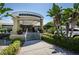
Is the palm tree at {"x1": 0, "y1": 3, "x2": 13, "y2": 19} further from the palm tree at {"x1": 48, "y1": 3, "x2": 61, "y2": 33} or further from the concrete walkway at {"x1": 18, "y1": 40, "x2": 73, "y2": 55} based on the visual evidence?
the palm tree at {"x1": 48, "y1": 3, "x2": 61, "y2": 33}

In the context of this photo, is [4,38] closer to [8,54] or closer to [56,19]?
[8,54]

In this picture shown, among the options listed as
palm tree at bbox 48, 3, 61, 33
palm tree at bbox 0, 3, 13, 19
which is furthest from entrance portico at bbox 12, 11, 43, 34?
palm tree at bbox 48, 3, 61, 33

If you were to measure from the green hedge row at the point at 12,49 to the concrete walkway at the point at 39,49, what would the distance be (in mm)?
132

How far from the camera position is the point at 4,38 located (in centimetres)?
710

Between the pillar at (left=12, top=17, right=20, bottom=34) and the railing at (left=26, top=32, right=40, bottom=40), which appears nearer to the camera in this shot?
the pillar at (left=12, top=17, right=20, bottom=34)

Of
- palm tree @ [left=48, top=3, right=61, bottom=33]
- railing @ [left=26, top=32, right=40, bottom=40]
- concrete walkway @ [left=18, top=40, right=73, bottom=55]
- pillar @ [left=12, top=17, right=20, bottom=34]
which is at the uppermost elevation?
palm tree @ [left=48, top=3, right=61, bottom=33]

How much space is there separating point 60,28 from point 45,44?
1.85 ft

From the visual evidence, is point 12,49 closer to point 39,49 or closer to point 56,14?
point 39,49

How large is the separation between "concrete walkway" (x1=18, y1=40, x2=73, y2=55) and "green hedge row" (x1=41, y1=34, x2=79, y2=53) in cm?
12

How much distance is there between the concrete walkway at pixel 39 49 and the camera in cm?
683

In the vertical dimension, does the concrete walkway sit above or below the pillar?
below

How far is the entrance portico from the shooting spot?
6.96 m
